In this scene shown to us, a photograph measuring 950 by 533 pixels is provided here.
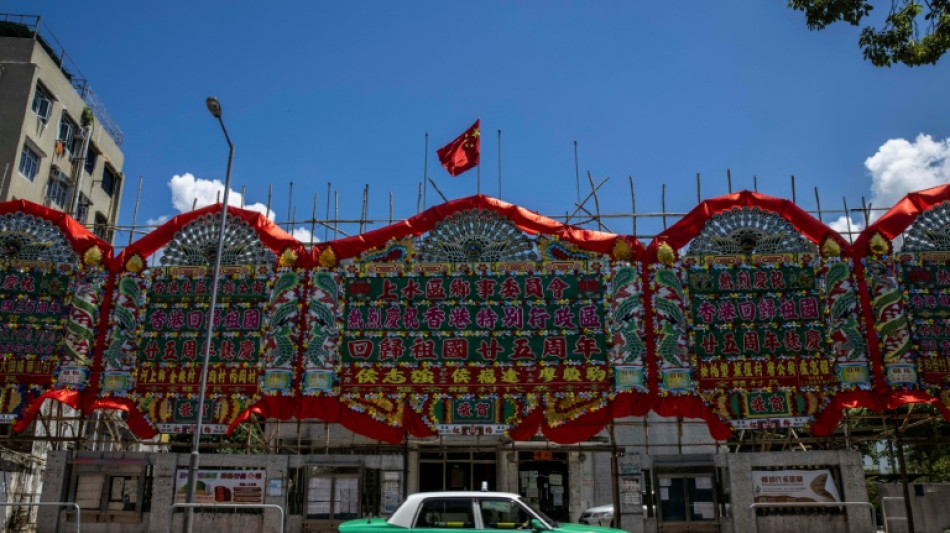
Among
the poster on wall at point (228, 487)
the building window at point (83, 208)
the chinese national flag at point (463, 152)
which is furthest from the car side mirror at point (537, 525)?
the building window at point (83, 208)

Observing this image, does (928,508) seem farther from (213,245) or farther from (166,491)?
(213,245)

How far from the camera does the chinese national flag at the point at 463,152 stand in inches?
793

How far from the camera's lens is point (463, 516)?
33.9 ft

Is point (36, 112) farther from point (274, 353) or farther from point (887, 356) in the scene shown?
point (887, 356)

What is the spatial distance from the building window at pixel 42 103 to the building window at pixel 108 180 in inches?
226

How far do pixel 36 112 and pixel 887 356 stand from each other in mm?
28639

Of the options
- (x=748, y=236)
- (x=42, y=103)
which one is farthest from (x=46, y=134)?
(x=748, y=236)

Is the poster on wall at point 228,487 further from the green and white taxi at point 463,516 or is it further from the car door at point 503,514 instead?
the car door at point 503,514

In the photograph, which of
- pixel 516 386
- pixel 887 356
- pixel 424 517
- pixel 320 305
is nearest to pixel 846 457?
pixel 887 356

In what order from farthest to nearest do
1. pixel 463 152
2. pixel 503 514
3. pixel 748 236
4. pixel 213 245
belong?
pixel 463 152
pixel 213 245
pixel 748 236
pixel 503 514

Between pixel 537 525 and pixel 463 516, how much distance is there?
41.3 inches

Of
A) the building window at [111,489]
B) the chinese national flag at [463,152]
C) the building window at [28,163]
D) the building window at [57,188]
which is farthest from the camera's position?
the building window at [57,188]

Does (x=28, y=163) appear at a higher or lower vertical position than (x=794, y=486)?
higher

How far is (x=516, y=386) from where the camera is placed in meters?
17.1
